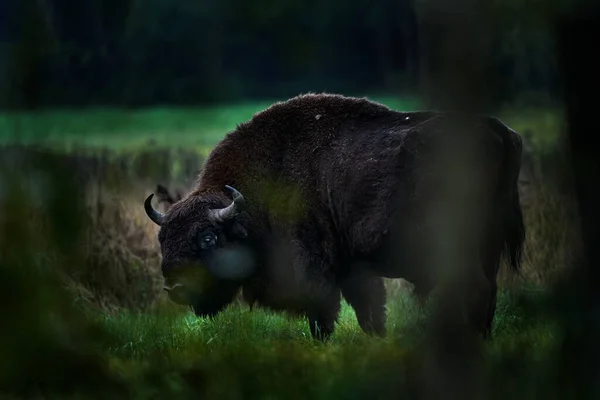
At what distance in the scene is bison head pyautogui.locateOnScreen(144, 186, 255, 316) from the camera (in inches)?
296

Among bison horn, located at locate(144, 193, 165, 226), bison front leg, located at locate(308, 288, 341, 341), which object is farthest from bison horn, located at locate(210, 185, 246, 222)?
bison front leg, located at locate(308, 288, 341, 341)

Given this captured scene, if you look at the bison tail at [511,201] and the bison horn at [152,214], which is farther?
the bison horn at [152,214]

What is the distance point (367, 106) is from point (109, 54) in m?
5.57

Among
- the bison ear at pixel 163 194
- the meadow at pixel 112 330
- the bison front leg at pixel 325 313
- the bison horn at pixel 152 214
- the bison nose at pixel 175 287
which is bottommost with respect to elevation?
the bison front leg at pixel 325 313

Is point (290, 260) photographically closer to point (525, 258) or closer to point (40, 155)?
point (525, 258)

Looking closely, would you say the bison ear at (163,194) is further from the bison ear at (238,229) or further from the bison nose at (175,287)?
the bison nose at (175,287)

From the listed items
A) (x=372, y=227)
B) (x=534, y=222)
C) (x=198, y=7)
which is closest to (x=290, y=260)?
(x=372, y=227)

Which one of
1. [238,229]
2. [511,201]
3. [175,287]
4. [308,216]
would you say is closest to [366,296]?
[308,216]

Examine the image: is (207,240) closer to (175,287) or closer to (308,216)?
(175,287)

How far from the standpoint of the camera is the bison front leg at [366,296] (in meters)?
7.72

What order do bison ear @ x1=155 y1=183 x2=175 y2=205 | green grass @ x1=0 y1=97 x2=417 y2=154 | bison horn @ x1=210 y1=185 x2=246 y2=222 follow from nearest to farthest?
green grass @ x1=0 y1=97 x2=417 y2=154
bison horn @ x1=210 y1=185 x2=246 y2=222
bison ear @ x1=155 y1=183 x2=175 y2=205

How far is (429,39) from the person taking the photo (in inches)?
95.4

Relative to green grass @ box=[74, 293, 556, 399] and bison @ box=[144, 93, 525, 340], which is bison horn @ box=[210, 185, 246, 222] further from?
green grass @ box=[74, 293, 556, 399]

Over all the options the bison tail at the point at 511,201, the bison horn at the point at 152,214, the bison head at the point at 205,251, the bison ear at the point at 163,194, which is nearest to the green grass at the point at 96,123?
the bison tail at the point at 511,201
